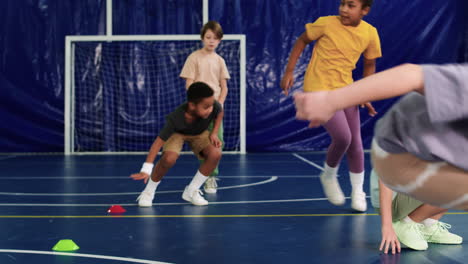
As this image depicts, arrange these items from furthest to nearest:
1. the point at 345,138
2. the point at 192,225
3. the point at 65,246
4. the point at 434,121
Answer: the point at 345,138
the point at 192,225
the point at 65,246
the point at 434,121

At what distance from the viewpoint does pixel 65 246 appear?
8.24ft

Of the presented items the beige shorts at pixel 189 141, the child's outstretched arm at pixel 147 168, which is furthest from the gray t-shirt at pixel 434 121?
the beige shorts at pixel 189 141

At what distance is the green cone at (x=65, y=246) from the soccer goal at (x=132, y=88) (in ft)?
20.3

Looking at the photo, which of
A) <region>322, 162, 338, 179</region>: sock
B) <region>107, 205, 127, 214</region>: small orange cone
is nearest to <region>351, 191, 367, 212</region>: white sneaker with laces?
<region>322, 162, 338, 179</region>: sock

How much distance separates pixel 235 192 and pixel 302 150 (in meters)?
4.69

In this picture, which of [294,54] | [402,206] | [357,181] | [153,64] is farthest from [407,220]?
[153,64]

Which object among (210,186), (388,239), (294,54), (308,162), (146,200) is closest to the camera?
(388,239)

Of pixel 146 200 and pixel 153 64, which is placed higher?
pixel 153 64

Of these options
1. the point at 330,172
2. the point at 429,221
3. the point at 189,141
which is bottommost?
the point at 429,221

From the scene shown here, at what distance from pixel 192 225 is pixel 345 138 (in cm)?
101

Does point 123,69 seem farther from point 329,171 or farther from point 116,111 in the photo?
point 329,171

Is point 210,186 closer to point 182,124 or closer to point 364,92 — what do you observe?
point 182,124

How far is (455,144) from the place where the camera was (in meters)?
1.12

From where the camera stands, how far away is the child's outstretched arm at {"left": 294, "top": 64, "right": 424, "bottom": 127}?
1.06 meters
